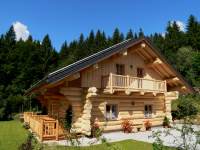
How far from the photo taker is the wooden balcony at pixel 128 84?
16719mm

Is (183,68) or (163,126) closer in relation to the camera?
(163,126)

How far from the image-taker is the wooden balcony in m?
16.7

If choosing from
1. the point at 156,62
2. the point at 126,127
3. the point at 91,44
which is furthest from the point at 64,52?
the point at 126,127

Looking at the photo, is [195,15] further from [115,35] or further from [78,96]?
[78,96]

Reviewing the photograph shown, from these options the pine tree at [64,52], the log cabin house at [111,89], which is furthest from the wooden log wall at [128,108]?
the pine tree at [64,52]

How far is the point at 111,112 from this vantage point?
59.2 feet

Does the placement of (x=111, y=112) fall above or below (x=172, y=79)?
below

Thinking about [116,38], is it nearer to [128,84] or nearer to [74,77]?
[128,84]

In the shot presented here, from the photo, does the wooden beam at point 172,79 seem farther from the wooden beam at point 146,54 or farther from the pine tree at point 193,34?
the pine tree at point 193,34

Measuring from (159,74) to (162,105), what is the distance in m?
2.76

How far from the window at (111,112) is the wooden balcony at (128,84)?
1.71 m

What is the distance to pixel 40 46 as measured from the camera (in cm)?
5466

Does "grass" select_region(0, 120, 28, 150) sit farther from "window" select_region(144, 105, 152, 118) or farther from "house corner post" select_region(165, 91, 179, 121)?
"house corner post" select_region(165, 91, 179, 121)

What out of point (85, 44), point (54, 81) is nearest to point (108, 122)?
point (54, 81)
